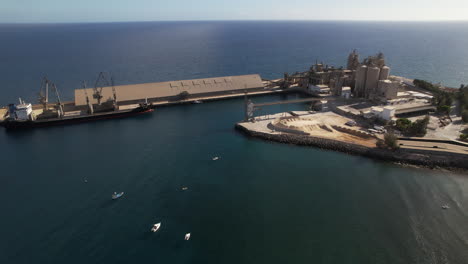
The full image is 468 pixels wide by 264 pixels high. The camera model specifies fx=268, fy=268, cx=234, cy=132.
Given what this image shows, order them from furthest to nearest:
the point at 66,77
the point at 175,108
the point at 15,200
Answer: the point at 66,77
the point at 175,108
the point at 15,200

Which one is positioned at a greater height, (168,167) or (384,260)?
(168,167)

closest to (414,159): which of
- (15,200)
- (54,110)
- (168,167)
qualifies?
(168,167)

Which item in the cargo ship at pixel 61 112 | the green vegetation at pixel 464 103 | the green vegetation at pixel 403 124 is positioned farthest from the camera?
the cargo ship at pixel 61 112

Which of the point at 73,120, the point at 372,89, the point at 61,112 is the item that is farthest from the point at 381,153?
the point at 61,112

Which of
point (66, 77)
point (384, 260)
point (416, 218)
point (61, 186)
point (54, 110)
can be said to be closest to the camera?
point (384, 260)

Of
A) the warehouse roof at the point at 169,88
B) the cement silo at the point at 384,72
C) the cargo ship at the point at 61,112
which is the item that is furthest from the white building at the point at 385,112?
the cargo ship at the point at 61,112

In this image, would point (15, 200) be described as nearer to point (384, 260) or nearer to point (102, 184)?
point (102, 184)

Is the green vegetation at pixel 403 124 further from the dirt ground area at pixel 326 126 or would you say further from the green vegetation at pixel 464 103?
the green vegetation at pixel 464 103
